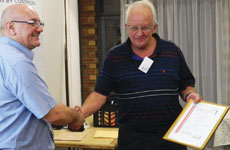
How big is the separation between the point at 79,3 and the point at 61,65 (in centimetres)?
104

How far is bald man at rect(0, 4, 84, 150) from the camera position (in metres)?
1.67

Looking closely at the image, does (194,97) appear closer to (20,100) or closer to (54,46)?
(20,100)

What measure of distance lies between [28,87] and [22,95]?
5 centimetres

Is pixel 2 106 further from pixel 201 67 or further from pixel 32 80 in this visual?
pixel 201 67

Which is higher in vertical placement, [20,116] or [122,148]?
[20,116]

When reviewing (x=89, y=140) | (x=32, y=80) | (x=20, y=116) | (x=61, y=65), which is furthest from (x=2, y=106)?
(x=61, y=65)

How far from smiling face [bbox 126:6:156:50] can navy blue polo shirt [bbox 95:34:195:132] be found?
92 millimetres

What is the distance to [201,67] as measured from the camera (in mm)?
4098

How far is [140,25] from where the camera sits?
2059 millimetres

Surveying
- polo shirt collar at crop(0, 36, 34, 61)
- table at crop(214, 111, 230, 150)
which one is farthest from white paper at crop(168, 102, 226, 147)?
table at crop(214, 111, 230, 150)

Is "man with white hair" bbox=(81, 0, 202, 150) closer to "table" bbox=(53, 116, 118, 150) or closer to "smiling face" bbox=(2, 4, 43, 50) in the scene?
"smiling face" bbox=(2, 4, 43, 50)

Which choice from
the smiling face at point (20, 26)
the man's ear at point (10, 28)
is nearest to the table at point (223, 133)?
the smiling face at point (20, 26)

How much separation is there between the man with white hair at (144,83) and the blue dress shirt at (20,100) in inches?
20.2

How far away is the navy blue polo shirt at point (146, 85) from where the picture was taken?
6.75 ft
